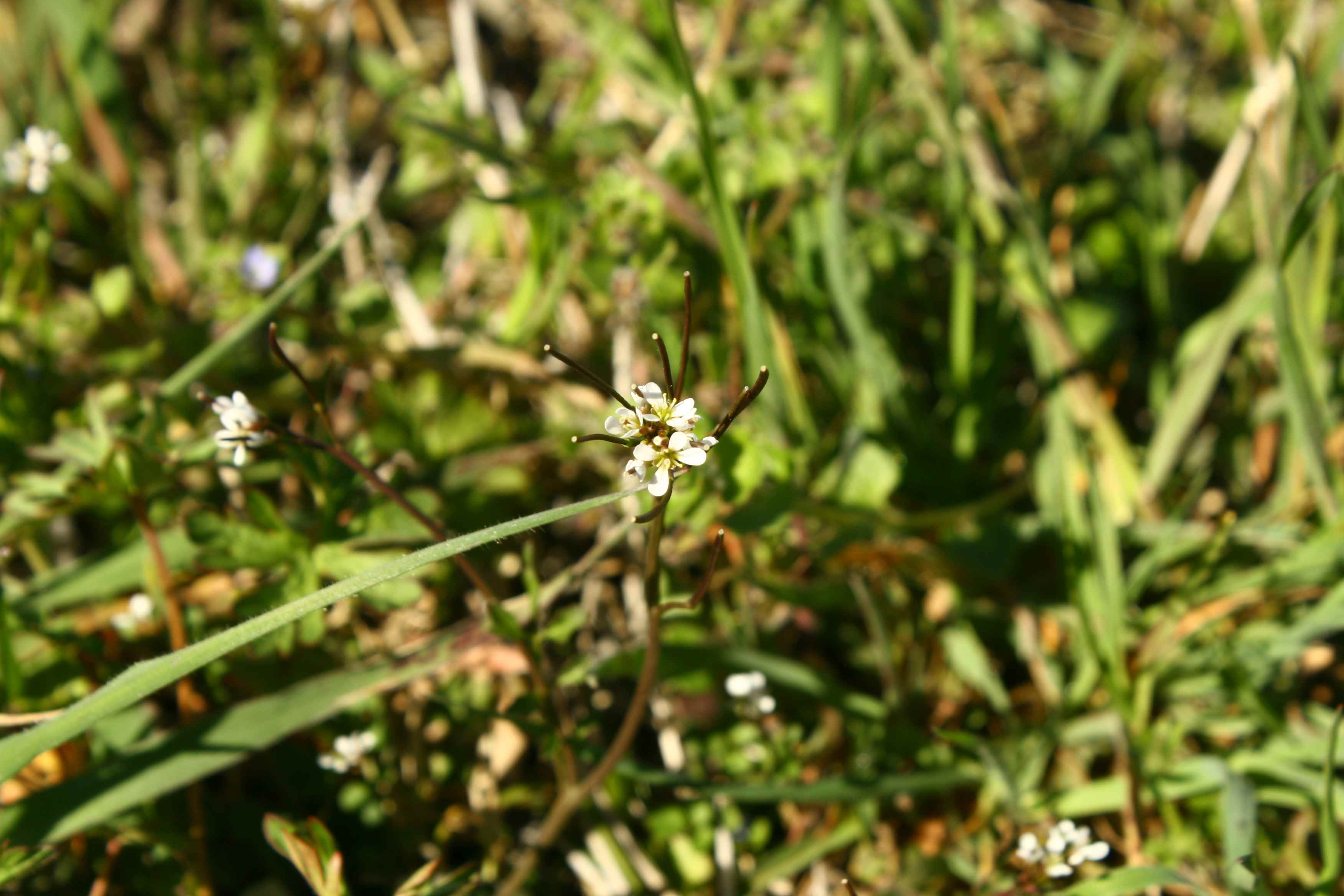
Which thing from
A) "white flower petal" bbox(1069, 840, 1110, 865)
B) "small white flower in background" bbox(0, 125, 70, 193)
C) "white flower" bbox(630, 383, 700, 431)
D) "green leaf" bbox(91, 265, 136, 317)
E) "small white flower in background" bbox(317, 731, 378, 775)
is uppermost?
"small white flower in background" bbox(0, 125, 70, 193)

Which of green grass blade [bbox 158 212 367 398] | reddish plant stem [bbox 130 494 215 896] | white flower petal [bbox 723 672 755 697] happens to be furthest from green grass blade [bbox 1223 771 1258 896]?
green grass blade [bbox 158 212 367 398]

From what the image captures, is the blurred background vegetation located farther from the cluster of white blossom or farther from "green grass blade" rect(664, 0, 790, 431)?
the cluster of white blossom

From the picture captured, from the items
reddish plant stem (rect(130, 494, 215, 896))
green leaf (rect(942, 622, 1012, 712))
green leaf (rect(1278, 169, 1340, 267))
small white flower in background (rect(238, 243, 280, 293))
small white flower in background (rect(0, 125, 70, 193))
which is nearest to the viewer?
green leaf (rect(1278, 169, 1340, 267))

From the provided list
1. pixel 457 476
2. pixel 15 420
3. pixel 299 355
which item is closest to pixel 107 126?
pixel 299 355

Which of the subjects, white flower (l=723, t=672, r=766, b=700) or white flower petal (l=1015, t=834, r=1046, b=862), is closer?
white flower petal (l=1015, t=834, r=1046, b=862)

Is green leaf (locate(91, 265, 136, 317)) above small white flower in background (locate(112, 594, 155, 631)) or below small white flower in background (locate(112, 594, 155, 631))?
above

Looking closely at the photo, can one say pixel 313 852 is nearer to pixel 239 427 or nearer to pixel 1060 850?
pixel 239 427

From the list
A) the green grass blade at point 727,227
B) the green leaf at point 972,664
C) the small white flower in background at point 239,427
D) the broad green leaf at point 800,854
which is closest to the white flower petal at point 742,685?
the broad green leaf at point 800,854

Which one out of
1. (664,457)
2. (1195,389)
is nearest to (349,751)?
(664,457)
